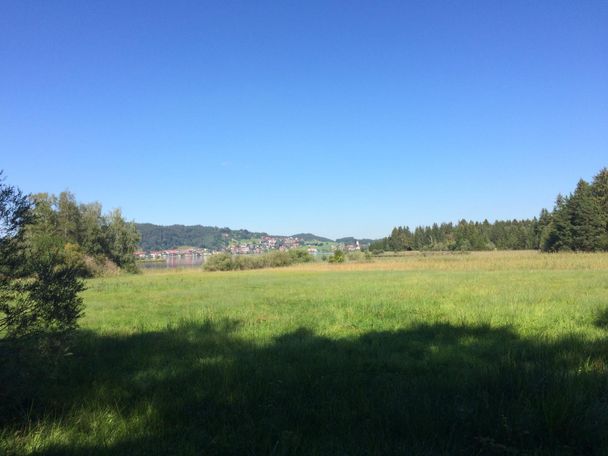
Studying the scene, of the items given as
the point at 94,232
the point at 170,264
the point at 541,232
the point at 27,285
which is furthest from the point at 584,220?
the point at 27,285

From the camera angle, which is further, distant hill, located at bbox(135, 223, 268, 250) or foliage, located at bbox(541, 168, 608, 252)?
distant hill, located at bbox(135, 223, 268, 250)

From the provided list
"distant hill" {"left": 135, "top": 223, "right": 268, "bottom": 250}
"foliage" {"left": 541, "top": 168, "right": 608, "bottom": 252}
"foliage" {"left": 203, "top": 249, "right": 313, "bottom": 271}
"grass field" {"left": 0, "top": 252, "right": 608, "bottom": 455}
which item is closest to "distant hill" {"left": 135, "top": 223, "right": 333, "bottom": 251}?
"distant hill" {"left": 135, "top": 223, "right": 268, "bottom": 250}

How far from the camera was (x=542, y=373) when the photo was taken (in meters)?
5.07

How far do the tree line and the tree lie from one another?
78964 mm

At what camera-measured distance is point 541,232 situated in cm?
9781

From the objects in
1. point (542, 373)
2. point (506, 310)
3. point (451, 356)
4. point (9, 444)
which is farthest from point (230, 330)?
point (506, 310)

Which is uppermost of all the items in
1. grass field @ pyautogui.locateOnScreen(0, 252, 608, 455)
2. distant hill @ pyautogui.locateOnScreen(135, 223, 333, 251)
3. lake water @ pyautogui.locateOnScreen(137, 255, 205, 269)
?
distant hill @ pyautogui.locateOnScreen(135, 223, 333, 251)

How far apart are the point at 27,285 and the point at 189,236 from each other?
558 ft

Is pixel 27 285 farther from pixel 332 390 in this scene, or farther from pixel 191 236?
pixel 191 236

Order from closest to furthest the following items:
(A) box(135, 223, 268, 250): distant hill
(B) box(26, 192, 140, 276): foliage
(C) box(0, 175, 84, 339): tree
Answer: (C) box(0, 175, 84, 339): tree
(B) box(26, 192, 140, 276): foliage
(A) box(135, 223, 268, 250): distant hill

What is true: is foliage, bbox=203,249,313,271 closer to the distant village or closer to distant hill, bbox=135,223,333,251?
the distant village

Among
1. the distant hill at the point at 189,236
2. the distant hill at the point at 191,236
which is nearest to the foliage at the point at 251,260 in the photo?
the distant hill at the point at 191,236

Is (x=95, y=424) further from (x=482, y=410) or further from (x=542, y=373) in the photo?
(x=542, y=373)

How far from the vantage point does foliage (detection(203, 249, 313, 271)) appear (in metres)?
60.9
